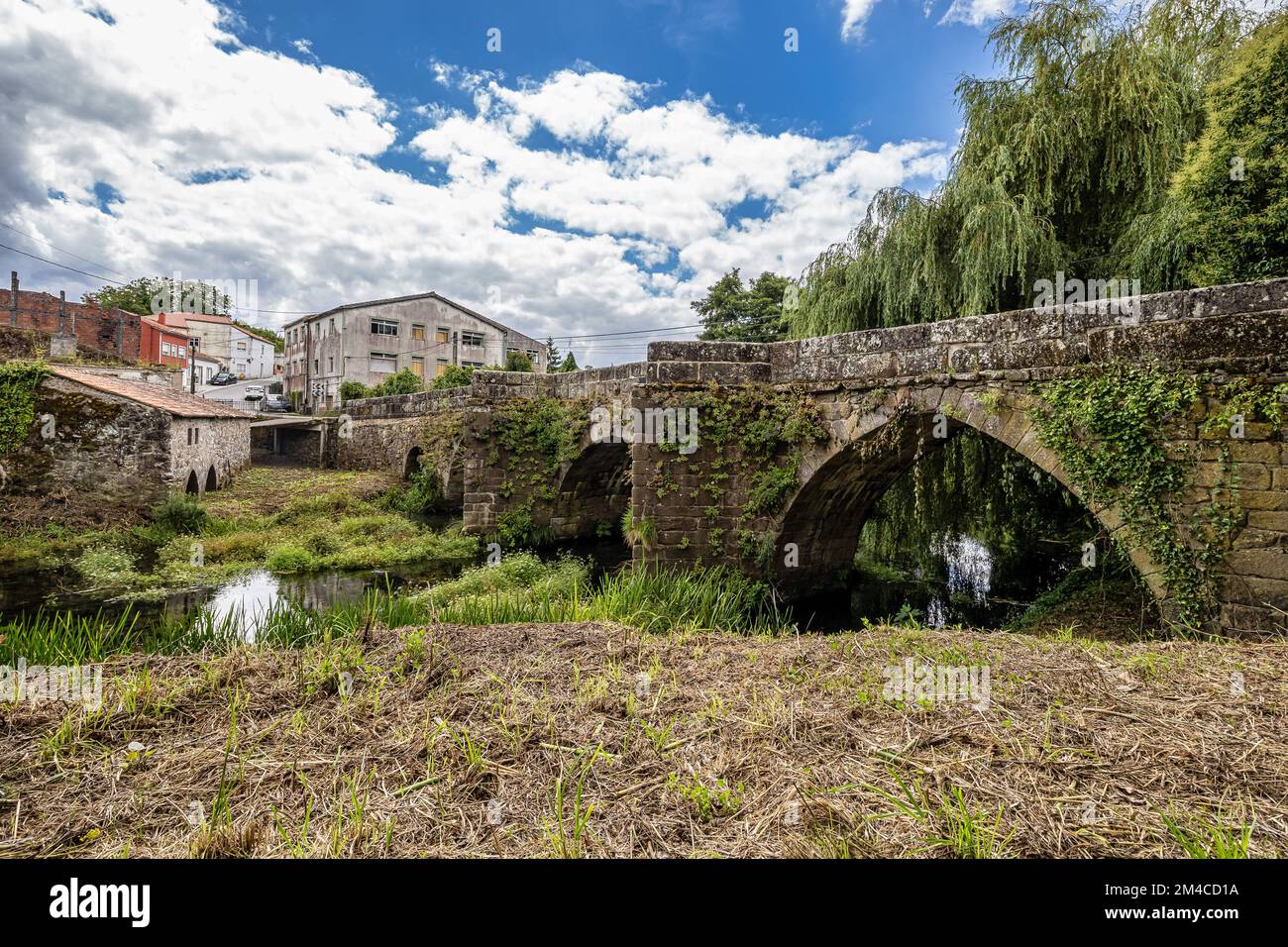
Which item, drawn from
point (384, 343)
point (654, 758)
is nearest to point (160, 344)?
point (384, 343)

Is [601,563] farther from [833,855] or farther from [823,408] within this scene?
[833,855]

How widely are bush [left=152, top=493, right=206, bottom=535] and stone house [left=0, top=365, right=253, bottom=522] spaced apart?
0.45m

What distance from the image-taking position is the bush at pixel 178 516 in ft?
41.6

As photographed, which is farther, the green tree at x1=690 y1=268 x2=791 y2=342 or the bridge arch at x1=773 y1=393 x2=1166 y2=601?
the green tree at x1=690 y1=268 x2=791 y2=342

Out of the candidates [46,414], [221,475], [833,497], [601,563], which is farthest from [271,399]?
[833,497]

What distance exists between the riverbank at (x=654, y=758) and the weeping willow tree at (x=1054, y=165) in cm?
595

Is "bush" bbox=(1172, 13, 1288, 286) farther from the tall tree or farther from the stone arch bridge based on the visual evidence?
the tall tree

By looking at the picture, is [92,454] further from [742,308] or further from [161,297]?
[161,297]

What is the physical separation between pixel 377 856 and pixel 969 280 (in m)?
8.63

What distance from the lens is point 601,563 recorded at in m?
12.8

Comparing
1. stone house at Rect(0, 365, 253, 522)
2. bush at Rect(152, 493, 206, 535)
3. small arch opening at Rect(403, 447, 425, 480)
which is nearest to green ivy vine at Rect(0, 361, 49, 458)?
stone house at Rect(0, 365, 253, 522)

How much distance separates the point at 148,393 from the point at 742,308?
2228 cm

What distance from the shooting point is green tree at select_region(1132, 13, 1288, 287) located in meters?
6.82

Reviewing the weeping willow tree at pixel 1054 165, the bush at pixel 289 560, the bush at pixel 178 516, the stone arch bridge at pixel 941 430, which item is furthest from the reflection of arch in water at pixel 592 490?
the bush at pixel 178 516
